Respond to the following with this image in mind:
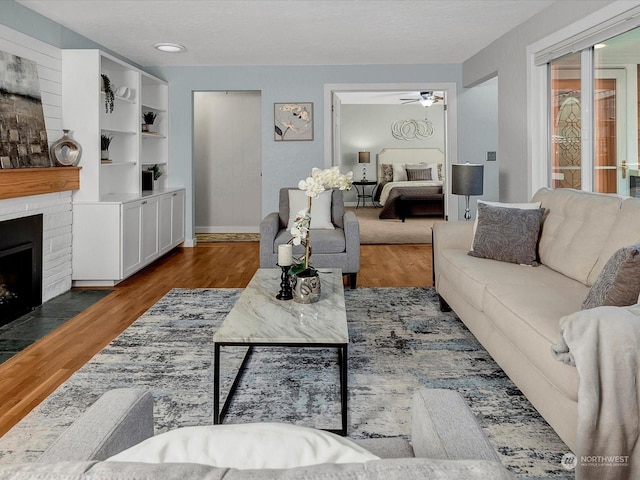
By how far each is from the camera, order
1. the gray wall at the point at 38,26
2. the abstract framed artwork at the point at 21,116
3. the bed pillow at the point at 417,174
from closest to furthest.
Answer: the abstract framed artwork at the point at 21,116
the gray wall at the point at 38,26
the bed pillow at the point at 417,174

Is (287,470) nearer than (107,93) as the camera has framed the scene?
Yes

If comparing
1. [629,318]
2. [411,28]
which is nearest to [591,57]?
[411,28]

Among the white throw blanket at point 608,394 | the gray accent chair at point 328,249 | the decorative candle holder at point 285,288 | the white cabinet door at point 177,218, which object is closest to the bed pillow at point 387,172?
the white cabinet door at point 177,218

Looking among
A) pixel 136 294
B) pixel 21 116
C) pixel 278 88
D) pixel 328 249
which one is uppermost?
pixel 278 88

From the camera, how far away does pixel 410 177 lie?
468 inches

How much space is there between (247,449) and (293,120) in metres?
6.55

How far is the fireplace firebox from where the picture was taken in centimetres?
374

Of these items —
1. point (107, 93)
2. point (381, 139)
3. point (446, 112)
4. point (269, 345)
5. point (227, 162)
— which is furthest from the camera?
point (381, 139)

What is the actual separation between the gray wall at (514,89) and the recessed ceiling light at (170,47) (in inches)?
131

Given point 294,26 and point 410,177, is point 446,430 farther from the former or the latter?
point 410,177

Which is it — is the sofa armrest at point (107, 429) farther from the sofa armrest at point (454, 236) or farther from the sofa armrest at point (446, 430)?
the sofa armrest at point (454, 236)

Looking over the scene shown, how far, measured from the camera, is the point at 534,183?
471 centimetres

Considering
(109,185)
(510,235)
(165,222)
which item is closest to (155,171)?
(165,222)

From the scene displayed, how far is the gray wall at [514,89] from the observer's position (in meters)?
4.45
